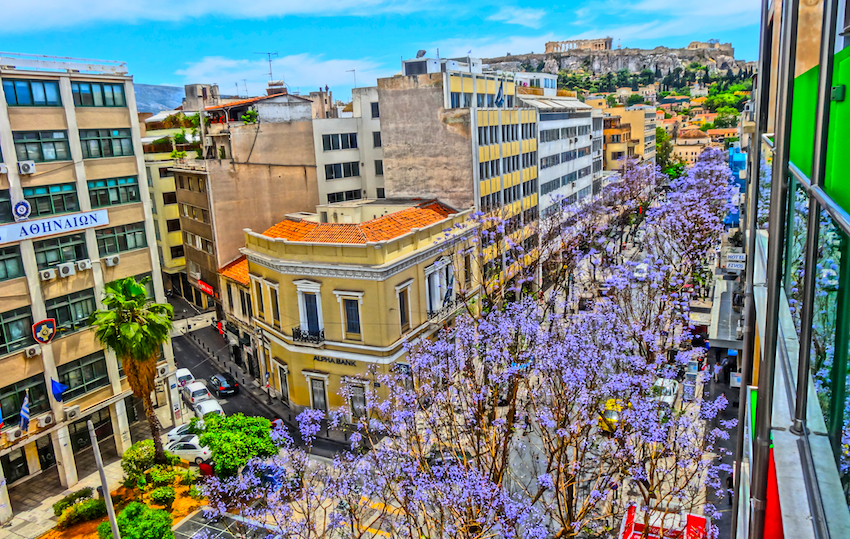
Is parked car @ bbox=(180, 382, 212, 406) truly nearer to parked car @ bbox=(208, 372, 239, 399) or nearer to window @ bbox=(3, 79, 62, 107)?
parked car @ bbox=(208, 372, 239, 399)

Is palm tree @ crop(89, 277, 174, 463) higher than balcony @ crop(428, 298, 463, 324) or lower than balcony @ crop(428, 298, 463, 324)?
higher

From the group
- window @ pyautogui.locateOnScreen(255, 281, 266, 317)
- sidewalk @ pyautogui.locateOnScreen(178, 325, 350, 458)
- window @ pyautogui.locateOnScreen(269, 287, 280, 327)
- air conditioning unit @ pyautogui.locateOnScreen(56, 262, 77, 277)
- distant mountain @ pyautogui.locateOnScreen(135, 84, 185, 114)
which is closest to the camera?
air conditioning unit @ pyautogui.locateOnScreen(56, 262, 77, 277)

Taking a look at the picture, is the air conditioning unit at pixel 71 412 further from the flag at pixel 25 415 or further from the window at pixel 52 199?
the window at pixel 52 199

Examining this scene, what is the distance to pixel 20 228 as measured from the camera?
25.3 meters

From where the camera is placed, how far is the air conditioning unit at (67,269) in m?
26.8

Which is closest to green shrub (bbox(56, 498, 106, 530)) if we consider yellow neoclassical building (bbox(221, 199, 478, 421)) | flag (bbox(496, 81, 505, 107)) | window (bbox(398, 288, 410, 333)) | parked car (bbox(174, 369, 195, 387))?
yellow neoclassical building (bbox(221, 199, 478, 421))

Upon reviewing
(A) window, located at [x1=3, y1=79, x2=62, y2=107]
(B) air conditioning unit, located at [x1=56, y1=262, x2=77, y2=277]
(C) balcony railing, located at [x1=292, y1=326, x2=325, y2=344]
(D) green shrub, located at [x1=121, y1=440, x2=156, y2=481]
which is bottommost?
(D) green shrub, located at [x1=121, y1=440, x2=156, y2=481]

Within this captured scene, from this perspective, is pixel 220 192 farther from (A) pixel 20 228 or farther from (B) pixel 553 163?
(B) pixel 553 163

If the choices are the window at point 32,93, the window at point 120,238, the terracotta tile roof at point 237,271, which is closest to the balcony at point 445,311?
the terracotta tile roof at point 237,271

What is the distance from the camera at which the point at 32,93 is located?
2628 cm

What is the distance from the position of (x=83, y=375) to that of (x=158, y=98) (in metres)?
60.9

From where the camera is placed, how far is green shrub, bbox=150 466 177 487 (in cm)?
2514

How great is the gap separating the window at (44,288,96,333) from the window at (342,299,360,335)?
466 inches

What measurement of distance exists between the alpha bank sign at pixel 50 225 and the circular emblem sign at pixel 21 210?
0.75 feet
